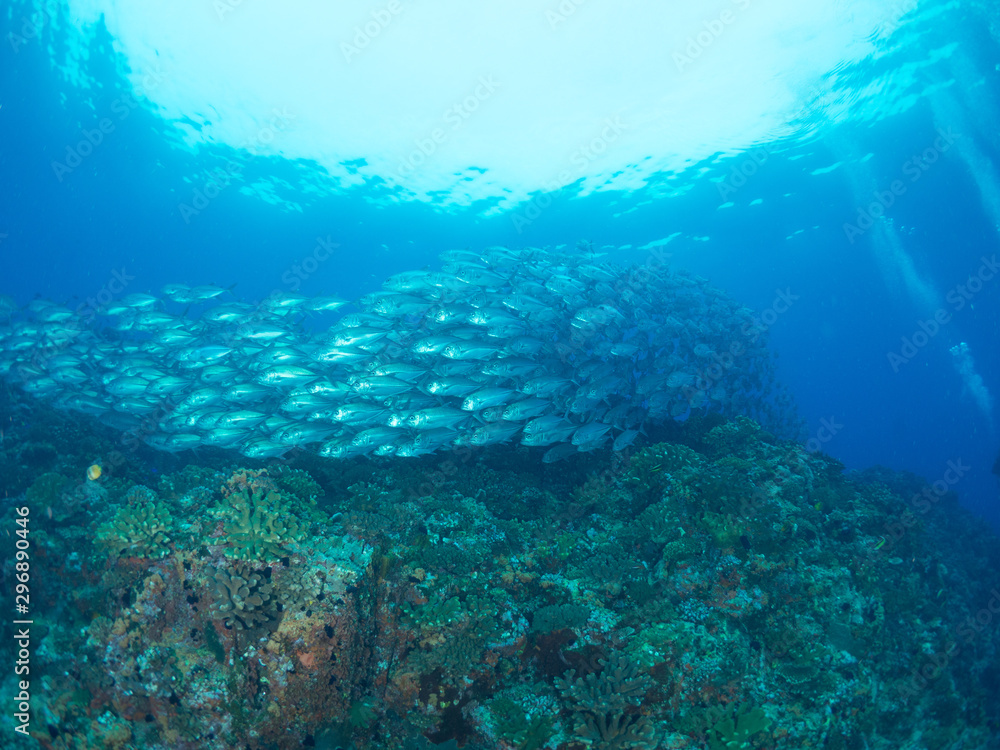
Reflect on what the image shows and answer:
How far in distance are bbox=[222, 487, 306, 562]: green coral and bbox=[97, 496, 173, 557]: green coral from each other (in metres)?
0.71

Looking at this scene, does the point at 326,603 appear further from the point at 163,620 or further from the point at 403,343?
the point at 403,343

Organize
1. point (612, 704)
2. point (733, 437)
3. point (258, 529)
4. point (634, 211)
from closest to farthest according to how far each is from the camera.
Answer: point (612, 704)
point (258, 529)
point (733, 437)
point (634, 211)

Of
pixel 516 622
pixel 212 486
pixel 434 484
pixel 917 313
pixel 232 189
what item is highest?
pixel 232 189

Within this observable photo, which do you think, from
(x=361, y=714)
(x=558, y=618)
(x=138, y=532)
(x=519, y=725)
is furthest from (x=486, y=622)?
(x=138, y=532)

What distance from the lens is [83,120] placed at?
2475 cm

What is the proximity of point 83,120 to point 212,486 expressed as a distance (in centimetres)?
3096

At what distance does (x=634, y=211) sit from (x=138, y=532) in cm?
2773

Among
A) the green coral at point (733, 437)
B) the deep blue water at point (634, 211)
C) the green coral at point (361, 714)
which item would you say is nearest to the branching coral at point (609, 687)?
the green coral at point (361, 714)

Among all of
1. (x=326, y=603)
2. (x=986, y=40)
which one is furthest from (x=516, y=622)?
(x=986, y=40)

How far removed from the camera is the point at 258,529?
210 inches

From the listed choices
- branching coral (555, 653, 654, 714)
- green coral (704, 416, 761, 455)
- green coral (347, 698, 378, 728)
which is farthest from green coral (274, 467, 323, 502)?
green coral (704, 416, 761, 455)

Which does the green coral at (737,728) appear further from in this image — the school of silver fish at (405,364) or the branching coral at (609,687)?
the school of silver fish at (405,364)

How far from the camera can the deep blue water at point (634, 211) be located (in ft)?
64.1

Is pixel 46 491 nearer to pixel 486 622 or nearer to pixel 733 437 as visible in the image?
pixel 486 622
